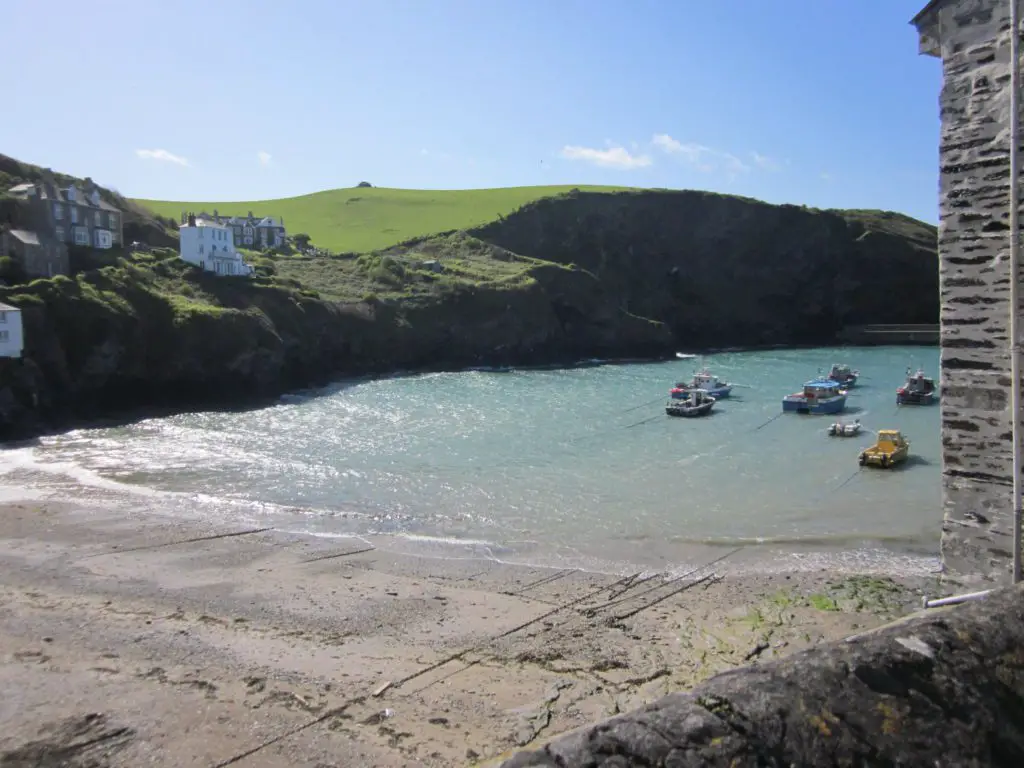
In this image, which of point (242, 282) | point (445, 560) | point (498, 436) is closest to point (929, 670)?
point (445, 560)

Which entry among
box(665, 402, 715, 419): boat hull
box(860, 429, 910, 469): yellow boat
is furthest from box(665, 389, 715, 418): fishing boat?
box(860, 429, 910, 469): yellow boat

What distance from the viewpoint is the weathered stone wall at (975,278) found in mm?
8117

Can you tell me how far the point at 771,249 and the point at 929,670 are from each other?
125173 mm

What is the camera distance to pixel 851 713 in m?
3.13

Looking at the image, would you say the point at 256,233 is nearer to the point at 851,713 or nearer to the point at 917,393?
the point at 917,393

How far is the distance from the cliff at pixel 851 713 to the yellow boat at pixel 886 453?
32334 millimetres

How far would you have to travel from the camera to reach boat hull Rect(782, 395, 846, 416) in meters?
50.2

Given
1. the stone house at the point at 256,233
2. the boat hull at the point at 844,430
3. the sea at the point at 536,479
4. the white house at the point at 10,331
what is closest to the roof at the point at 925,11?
the sea at the point at 536,479

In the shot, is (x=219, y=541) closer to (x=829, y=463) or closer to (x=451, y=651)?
(x=451, y=651)

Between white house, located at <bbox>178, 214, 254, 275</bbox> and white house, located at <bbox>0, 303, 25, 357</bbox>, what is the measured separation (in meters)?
25.7

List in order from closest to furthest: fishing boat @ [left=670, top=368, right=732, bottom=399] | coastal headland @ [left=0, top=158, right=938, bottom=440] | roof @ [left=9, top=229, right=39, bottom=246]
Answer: coastal headland @ [left=0, top=158, right=938, bottom=440]
roof @ [left=9, top=229, right=39, bottom=246]
fishing boat @ [left=670, top=368, right=732, bottom=399]

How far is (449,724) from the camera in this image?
38.2ft

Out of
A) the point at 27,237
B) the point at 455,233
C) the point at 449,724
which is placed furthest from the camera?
the point at 455,233

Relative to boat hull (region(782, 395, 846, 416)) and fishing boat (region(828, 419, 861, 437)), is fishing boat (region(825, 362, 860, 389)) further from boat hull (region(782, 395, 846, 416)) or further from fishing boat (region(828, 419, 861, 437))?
fishing boat (region(828, 419, 861, 437))
